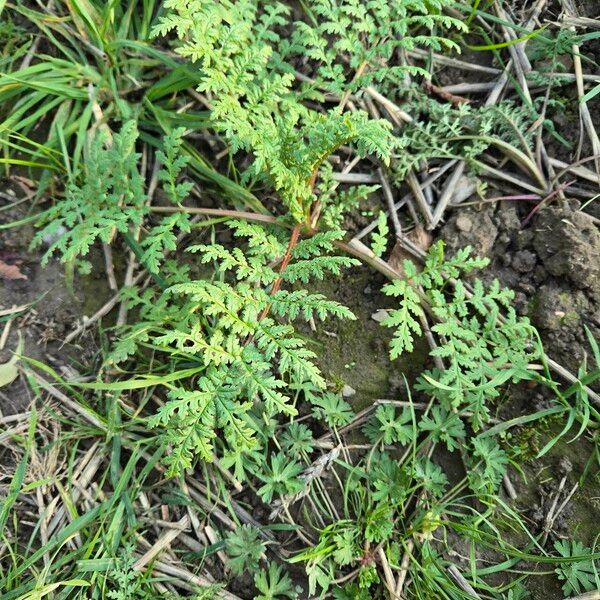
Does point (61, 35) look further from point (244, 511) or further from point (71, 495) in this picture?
point (244, 511)

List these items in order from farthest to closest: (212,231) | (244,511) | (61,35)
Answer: (61,35) < (212,231) < (244,511)

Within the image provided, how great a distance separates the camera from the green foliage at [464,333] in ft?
9.02

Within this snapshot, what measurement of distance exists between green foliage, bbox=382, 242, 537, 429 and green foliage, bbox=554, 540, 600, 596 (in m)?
0.69

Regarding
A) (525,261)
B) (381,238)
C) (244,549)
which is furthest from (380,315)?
(244,549)

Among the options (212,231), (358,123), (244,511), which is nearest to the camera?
(358,123)

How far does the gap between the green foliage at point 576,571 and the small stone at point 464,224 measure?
63.2 inches

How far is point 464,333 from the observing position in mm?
2824

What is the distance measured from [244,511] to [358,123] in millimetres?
1938

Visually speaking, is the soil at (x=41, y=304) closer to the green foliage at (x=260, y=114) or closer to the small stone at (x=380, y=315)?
the green foliage at (x=260, y=114)

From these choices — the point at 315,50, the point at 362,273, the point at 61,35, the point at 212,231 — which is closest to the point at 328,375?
the point at 362,273

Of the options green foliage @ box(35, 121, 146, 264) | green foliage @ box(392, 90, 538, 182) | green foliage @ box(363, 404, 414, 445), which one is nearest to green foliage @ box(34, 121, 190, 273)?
green foliage @ box(35, 121, 146, 264)

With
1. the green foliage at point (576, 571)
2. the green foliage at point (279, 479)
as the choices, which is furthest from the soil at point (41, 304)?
the green foliage at point (576, 571)

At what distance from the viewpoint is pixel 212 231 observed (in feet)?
10.00

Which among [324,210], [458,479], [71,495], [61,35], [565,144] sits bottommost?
[71,495]
